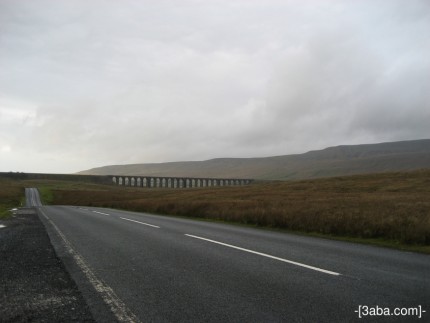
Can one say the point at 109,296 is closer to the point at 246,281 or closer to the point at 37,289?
the point at 37,289

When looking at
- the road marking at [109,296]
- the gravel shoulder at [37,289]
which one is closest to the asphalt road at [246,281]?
the road marking at [109,296]

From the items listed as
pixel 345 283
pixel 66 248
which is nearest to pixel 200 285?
pixel 345 283

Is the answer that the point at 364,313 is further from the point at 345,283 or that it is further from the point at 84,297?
the point at 84,297

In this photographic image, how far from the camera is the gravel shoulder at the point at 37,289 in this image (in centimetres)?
633

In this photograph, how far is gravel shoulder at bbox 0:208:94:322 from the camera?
633 cm

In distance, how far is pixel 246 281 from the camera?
8344 millimetres

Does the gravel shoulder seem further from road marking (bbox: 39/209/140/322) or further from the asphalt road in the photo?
road marking (bbox: 39/209/140/322)

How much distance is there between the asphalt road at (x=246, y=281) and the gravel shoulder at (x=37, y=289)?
0.27m

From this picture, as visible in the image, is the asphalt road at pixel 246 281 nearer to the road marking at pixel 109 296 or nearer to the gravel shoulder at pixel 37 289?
the road marking at pixel 109 296

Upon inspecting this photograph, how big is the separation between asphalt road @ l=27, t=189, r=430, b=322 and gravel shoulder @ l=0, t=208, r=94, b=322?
0.27m

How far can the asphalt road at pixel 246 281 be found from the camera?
6.37 meters

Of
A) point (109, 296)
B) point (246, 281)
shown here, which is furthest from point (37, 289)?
point (246, 281)

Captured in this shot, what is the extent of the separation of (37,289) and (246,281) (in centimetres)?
409

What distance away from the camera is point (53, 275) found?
9.03 meters
